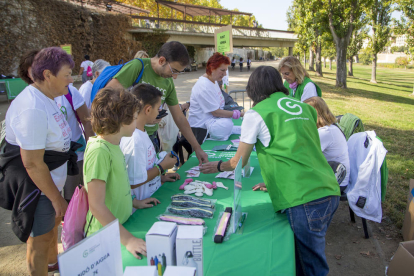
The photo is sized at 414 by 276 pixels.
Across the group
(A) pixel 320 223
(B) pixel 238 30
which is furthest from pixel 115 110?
(B) pixel 238 30

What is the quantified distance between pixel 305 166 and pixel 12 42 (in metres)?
16.1

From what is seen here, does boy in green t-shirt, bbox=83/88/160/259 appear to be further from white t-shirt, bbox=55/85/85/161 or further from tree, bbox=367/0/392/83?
tree, bbox=367/0/392/83

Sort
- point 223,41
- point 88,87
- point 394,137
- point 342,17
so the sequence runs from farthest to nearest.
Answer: point 342,17
point 394,137
point 223,41
point 88,87

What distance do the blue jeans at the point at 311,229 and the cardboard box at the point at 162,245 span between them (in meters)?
0.83

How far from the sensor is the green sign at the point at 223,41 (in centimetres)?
580

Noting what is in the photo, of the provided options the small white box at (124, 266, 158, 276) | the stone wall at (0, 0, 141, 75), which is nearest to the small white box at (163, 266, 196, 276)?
the small white box at (124, 266, 158, 276)

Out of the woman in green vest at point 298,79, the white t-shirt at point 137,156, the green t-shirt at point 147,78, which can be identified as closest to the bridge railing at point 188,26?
the woman in green vest at point 298,79

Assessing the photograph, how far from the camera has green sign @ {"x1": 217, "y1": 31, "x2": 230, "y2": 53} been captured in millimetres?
5801

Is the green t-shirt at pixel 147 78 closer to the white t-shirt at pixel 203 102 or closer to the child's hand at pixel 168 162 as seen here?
the child's hand at pixel 168 162

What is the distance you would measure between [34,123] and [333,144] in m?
2.32

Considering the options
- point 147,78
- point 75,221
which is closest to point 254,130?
point 75,221

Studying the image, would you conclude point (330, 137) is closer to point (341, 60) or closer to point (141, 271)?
point (141, 271)

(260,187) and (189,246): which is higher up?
(189,246)

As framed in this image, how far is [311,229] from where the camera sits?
1616 mm
